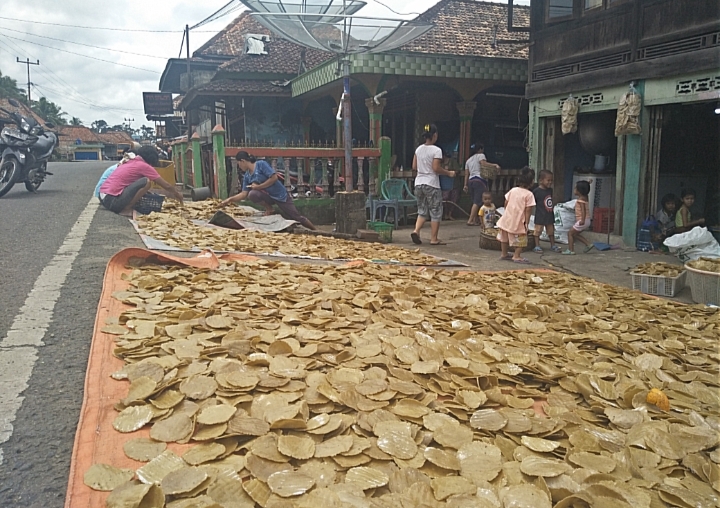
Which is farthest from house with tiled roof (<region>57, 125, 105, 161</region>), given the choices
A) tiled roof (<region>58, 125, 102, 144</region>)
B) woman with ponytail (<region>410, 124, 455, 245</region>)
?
woman with ponytail (<region>410, 124, 455, 245</region>)

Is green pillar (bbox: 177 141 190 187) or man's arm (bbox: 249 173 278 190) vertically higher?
green pillar (bbox: 177 141 190 187)

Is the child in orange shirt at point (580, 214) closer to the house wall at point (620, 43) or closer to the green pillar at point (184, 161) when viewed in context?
the house wall at point (620, 43)

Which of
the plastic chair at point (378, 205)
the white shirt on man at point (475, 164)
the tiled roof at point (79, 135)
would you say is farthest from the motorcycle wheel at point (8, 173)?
the tiled roof at point (79, 135)

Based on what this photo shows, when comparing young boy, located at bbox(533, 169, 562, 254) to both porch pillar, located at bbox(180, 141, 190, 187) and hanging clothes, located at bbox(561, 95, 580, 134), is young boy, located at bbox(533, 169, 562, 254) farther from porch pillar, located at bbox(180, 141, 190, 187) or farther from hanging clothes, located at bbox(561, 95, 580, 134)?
porch pillar, located at bbox(180, 141, 190, 187)

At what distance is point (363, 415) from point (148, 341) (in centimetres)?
93

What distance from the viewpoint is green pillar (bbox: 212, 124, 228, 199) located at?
838 cm

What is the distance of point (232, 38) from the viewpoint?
19.8 m

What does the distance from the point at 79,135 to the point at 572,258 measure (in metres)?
63.1

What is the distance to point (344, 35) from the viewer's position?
8086 millimetres

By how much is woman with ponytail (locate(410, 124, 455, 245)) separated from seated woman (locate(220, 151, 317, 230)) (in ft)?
5.20

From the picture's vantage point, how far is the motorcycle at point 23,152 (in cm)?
827

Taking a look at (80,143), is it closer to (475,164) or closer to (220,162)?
(220,162)

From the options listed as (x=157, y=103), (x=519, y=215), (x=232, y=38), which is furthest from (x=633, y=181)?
(x=157, y=103)

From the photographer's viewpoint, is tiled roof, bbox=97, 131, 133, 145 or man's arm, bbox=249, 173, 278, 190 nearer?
man's arm, bbox=249, 173, 278, 190
